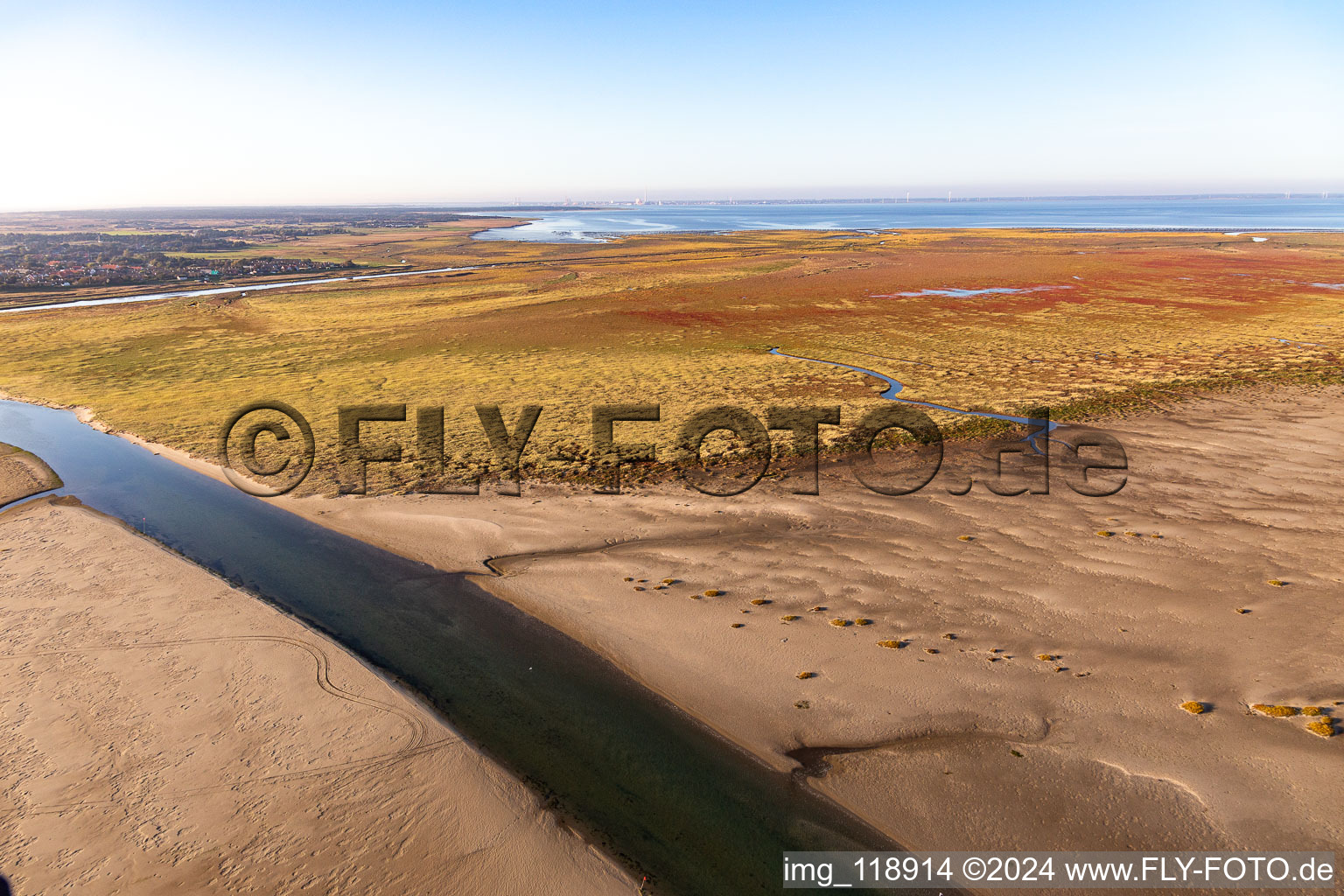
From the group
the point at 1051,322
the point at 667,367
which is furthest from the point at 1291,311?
the point at 667,367

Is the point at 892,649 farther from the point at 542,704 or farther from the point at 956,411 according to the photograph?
the point at 956,411

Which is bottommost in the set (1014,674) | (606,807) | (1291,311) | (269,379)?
(606,807)

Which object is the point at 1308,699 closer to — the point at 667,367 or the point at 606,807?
the point at 606,807

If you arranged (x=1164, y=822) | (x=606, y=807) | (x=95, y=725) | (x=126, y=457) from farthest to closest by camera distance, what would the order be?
(x=126, y=457) < (x=95, y=725) < (x=606, y=807) < (x=1164, y=822)

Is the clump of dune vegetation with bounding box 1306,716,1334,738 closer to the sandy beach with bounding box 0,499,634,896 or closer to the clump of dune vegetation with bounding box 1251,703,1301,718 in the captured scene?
the clump of dune vegetation with bounding box 1251,703,1301,718

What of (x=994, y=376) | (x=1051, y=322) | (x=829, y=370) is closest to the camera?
(x=994, y=376)

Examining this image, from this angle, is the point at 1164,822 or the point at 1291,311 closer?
the point at 1164,822
